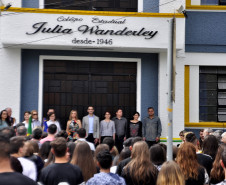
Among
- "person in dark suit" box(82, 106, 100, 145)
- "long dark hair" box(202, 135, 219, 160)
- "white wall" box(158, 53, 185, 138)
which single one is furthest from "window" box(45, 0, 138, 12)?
"long dark hair" box(202, 135, 219, 160)

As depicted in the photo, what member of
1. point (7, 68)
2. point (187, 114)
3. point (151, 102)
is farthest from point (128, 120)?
point (7, 68)

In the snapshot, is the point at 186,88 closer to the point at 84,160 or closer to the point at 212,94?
the point at 212,94

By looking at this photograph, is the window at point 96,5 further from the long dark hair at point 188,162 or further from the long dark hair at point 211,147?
the long dark hair at point 188,162

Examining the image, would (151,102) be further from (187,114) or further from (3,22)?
(3,22)

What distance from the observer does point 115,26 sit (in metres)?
15.8

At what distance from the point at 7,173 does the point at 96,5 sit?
1349cm

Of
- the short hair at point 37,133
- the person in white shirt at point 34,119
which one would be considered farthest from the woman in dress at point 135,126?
the short hair at point 37,133

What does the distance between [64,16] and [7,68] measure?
2.65 metres

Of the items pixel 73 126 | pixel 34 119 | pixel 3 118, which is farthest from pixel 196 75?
pixel 3 118

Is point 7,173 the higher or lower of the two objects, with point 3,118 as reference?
lower

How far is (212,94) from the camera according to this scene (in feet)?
57.1

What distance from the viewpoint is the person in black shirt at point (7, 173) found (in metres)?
3.95

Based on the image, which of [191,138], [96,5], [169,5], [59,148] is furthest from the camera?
[96,5]

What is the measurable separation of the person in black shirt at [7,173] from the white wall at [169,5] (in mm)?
13001
